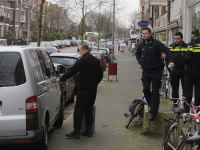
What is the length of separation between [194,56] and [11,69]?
342 centimetres

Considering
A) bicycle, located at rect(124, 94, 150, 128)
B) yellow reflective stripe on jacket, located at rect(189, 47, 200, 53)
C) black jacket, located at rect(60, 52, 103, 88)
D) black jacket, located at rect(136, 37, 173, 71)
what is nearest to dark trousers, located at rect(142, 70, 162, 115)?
black jacket, located at rect(136, 37, 173, 71)

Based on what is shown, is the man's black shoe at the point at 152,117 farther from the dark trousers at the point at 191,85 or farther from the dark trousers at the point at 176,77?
the dark trousers at the point at 176,77

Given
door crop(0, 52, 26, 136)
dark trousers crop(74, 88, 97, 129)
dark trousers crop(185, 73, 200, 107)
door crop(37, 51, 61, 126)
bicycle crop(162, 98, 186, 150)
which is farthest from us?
dark trousers crop(185, 73, 200, 107)

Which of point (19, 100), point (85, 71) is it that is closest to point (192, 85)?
point (85, 71)

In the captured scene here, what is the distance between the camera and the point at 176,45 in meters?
7.63

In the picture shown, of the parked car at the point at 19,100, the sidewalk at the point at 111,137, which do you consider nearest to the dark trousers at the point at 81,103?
the sidewalk at the point at 111,137

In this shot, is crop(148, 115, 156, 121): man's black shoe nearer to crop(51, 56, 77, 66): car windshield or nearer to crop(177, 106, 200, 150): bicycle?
crop(177, 106, 200, 150): bicycle

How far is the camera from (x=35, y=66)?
19.8 ft

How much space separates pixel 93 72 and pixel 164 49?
1411 mm

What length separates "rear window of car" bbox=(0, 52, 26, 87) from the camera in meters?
5.52

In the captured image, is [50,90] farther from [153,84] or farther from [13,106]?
[153,84]

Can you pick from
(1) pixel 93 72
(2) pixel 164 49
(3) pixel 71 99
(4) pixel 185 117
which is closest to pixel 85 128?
(1) pixel 93 72

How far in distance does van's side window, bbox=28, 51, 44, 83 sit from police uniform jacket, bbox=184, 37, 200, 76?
2721 mm

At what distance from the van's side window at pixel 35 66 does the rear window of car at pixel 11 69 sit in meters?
0.23
